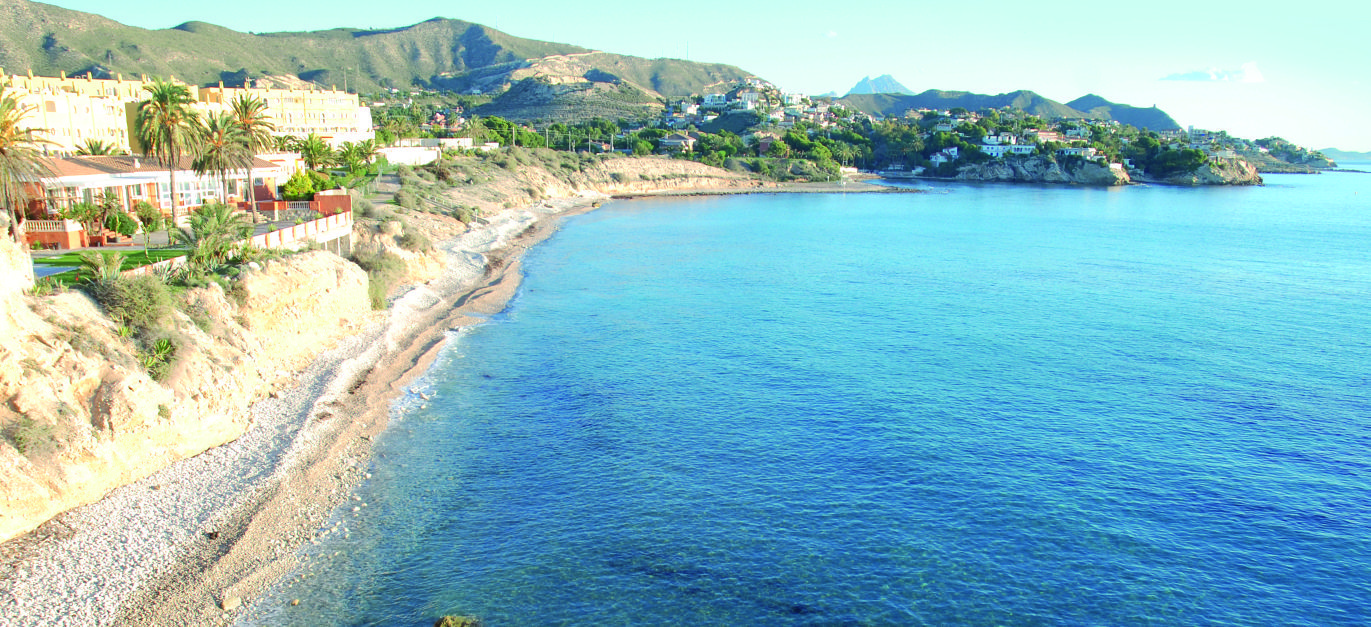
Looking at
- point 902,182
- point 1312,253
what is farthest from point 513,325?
point 902,182

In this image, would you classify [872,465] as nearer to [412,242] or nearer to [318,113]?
[412,242]

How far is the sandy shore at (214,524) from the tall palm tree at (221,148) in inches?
731

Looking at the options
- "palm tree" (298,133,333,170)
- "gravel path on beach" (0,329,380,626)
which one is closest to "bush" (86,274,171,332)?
"gravel path on beach" (0,329,380,626)

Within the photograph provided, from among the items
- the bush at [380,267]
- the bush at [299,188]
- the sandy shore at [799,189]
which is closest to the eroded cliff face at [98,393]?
the bush at [380,267]

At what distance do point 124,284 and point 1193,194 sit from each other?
162 m

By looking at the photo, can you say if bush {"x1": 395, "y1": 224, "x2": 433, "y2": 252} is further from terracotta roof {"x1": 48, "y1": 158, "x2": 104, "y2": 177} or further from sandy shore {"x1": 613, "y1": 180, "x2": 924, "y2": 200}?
sandy shore {"x1": 613, "y1": 180, "x2": 924, "y2": 200}

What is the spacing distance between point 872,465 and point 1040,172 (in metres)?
170

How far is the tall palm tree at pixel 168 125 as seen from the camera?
38.3 metres

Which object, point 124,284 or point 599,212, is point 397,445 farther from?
point 599,212

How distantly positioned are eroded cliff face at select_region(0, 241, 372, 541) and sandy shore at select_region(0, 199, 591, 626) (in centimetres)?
51

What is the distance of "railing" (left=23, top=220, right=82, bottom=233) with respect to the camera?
1283 inches

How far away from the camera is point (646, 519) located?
65.6 ft

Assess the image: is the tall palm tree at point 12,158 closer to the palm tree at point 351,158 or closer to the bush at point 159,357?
the bush at point 159,357

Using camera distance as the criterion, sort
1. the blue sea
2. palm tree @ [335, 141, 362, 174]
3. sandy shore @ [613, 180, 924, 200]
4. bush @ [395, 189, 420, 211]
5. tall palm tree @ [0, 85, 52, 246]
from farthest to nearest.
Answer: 1. sandy shore @ [613, 180, 924, 200]
2. palm tree @ [335, 141, 362, 174]
3. bush @ [395, 189, 420, 211]
4. tall palm tree @ [0, 85, 52, 246]
5. the blue sea
